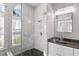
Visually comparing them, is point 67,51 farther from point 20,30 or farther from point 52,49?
point 20,30

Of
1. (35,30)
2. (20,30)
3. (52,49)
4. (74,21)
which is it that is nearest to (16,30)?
(20,30)

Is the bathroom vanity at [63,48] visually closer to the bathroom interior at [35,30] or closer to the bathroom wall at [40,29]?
the bathroom interior at [35,30]

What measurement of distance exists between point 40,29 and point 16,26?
0.39m

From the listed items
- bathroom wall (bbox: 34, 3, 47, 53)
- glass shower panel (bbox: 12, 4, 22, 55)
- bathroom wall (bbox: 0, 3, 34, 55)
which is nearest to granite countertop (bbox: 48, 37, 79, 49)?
bathroom wall (bbox: 34, 3, 47, 53)

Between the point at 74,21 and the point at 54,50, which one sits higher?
the point at 74,21

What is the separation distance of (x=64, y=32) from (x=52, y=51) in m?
0.40

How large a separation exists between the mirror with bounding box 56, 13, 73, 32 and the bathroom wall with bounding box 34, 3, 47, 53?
10.2 inches

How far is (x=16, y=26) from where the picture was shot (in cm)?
103

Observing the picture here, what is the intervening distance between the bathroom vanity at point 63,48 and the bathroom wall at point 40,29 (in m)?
0.10

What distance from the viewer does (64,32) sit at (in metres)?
1.17

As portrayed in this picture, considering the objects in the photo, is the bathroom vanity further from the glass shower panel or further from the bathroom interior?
the glass shower panel

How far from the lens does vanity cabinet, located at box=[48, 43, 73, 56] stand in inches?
41.4

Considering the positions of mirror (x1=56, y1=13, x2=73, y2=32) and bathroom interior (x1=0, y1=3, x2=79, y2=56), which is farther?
mirror (x1=56, y1=13, x2=73, y2=32)

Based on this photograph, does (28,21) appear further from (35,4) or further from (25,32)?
(35,4)
